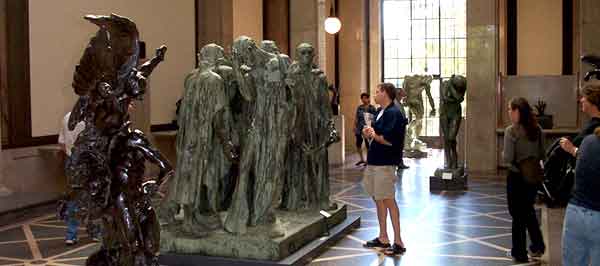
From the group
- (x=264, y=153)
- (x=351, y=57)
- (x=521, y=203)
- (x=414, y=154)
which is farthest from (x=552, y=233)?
(x=351, y=57)

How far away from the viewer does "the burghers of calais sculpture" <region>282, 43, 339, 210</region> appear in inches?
353

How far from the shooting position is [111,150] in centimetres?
340

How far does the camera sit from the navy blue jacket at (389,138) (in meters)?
7.48

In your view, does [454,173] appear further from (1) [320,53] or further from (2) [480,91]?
(1) [320,53]

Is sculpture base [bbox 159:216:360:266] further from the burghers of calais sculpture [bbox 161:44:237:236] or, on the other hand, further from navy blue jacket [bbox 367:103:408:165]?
navy blue jacket [bbox 367:103:408:165]

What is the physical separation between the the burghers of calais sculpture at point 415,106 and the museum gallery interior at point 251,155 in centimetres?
235

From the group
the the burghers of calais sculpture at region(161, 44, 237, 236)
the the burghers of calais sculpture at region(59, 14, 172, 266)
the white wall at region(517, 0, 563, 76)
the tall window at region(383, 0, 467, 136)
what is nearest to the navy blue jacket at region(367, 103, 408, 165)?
the the burghers of calais sculpture at region(161, 44, 237, 236)

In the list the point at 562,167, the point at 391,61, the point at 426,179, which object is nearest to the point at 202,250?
the point at 562,167

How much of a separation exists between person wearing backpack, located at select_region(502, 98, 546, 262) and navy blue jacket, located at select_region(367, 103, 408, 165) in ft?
3.63

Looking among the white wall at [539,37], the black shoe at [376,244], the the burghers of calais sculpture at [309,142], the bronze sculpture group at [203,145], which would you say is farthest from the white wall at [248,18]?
the black shoe at [376,244]

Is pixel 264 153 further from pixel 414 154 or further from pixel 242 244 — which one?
pixel 414 154

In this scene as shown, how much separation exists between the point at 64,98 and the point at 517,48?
14662mm

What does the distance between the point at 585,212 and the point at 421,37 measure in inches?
885

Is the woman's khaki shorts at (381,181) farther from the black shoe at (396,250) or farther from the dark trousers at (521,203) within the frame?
the dark trousers at (521,203)
